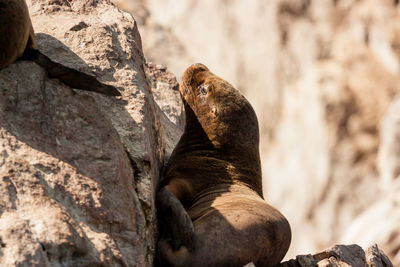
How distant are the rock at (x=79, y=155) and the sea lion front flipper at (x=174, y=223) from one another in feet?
0.33

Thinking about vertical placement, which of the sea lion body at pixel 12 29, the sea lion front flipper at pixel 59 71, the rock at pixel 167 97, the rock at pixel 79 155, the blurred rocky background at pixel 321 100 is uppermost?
the sea lion body at pixel 12 29

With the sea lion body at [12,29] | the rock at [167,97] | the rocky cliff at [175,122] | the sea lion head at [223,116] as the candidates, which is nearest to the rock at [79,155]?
the rocky cliff at [175,122]

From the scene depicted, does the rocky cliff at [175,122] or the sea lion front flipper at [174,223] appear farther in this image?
the sea lion front flipper at [174,223]

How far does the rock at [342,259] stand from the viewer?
5.60 metres

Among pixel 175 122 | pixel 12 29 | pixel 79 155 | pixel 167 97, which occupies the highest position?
pixel 12 29

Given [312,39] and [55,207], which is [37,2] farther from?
[312,39]

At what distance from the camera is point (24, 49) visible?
5125 mm

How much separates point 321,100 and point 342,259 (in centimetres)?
1446

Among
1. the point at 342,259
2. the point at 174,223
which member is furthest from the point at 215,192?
the point at 342,259

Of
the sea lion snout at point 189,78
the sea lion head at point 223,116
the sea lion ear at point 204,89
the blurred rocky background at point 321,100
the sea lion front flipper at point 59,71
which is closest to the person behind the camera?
the sea lion front flipper at point 59,71

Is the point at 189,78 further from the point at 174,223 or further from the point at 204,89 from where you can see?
the point at 174,223

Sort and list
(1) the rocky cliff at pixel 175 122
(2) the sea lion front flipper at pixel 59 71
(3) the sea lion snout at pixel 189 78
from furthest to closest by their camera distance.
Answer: (3) the sea lion snout at pixel 189 78, (2) the sea lion front flipper at pixel 59 71, (1) the rocky cliff at pixel 175 122

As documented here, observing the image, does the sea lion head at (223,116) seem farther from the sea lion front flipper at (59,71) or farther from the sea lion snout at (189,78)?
the sea lion front flipper at (59,71)

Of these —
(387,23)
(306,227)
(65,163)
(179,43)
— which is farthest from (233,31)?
(65,163)
